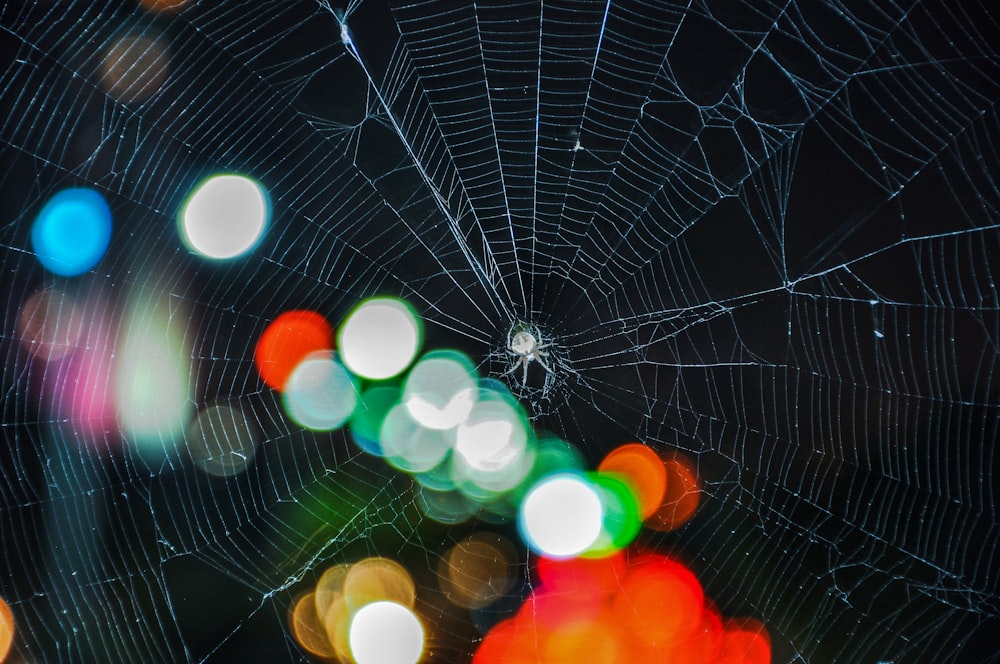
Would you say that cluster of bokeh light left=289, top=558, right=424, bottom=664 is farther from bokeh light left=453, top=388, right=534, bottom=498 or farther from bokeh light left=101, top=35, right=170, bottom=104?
bokeh light left=101, top=35, right=170, bottom=104

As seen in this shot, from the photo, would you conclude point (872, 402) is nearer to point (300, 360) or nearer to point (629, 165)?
point (629, 165)

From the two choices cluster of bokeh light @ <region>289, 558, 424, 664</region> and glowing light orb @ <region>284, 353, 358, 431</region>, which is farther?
cluster of bokeh light @ <region>289, 558, 424, 664</region>

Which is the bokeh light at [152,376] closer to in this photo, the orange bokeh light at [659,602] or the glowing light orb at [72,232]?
the glowing light orb at [72,232]

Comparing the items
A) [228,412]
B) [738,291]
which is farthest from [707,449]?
[228,412]

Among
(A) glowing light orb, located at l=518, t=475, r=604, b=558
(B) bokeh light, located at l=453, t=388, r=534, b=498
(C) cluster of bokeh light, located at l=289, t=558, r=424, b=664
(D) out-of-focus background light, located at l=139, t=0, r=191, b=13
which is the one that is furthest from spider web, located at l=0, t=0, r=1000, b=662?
(A) glowing light orb, located at l=518, t=475, r=604, b=558

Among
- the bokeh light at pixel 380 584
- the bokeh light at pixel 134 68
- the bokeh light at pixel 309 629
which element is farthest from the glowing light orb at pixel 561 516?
the bokeh light at pixel 134 68
